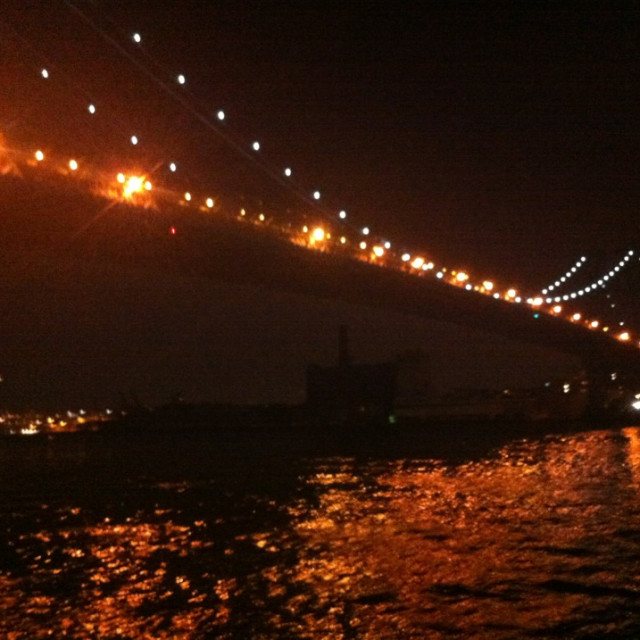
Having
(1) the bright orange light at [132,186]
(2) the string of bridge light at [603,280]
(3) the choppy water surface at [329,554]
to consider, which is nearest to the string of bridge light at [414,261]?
(1) the bright orange light at [132,186]

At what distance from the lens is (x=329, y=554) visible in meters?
6.52

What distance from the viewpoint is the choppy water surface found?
4.87m

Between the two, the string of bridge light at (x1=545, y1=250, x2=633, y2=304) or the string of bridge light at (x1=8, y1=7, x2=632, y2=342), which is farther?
the string of bridge light at (x1=545, y1=250, x2=633, y2=304)

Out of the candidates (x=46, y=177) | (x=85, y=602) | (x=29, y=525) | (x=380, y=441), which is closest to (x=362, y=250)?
(x=46, y=177)

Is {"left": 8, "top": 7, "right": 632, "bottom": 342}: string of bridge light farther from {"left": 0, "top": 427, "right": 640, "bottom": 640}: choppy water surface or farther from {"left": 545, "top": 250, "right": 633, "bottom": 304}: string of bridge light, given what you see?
{"left": 0, "top": 427, "right": 640, "bottom": 640}: choppy water surface

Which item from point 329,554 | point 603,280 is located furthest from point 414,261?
point 329,554

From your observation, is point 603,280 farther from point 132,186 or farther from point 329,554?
point 329,554

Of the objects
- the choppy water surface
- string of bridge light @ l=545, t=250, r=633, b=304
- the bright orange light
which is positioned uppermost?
string of bridge light @ l=545, t=250, r=633, b=304

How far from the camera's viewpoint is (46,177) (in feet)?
91.6

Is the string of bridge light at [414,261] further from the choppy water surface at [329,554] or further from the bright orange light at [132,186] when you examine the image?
the choppy water surface at [329,554]

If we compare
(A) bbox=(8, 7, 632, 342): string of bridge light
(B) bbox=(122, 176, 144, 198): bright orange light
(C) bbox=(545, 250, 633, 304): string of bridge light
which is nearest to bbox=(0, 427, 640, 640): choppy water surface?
(B) bbox=(122, 176, 144, 198): bright orange light

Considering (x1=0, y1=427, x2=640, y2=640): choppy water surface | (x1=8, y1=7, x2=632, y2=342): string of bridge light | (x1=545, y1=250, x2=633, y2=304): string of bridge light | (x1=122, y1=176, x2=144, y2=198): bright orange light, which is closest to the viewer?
(x1=0, y1=427, x2=640, y2=640): choppy water surface

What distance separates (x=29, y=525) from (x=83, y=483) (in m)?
3.46

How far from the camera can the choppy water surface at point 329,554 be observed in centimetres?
487
